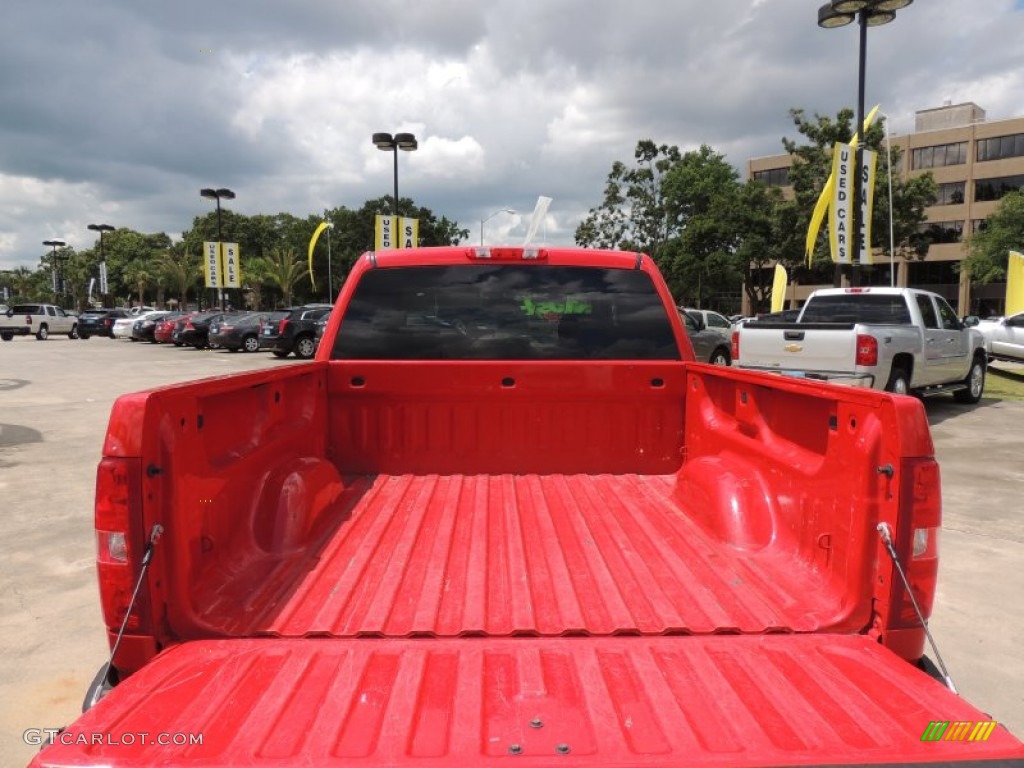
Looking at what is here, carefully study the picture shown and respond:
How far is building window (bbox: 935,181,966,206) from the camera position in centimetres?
6394

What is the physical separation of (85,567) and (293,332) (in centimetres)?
1942

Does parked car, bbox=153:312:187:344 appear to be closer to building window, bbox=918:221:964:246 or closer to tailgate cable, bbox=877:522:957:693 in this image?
tailgate cable, bbox=877:522:957:693

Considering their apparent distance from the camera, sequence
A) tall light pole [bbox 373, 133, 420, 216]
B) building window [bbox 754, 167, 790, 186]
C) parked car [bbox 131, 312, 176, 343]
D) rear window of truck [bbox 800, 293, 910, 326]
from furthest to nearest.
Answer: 1. building window [bbox 754, 167, 790, 186]
2. parked car [bbox 131, 312, 176, 343]
3. tall light pole [bbox 373, 133, 420, 216]
4. rear window of truck [bbox 800, 293, 910, 326]

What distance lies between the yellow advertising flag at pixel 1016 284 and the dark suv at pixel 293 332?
23.2 metres

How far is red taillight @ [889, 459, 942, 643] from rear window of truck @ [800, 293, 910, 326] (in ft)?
34.7

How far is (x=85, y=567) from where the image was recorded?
501 centimetres

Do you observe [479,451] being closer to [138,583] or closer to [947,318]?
[138,583]

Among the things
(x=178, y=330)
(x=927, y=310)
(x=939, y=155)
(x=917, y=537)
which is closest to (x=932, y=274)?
(x=939, y=155)

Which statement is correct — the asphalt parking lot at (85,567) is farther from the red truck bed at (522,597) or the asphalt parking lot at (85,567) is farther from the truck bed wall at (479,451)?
the truck bed wall at (479,451)

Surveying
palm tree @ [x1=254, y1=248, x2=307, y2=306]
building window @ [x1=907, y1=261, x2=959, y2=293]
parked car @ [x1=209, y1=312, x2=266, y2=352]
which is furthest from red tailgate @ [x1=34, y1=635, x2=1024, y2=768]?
building window @ [x1=907, y1=261, x2=959, y2=293]

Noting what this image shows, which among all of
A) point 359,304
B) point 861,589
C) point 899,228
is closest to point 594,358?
point 359,304

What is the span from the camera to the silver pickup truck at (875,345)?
995 centimetres

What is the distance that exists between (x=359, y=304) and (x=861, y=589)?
2903 mm

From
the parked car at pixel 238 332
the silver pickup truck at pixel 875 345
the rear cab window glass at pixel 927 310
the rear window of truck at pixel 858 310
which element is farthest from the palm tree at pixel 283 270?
the rear cab window glass at pixel 927 310
